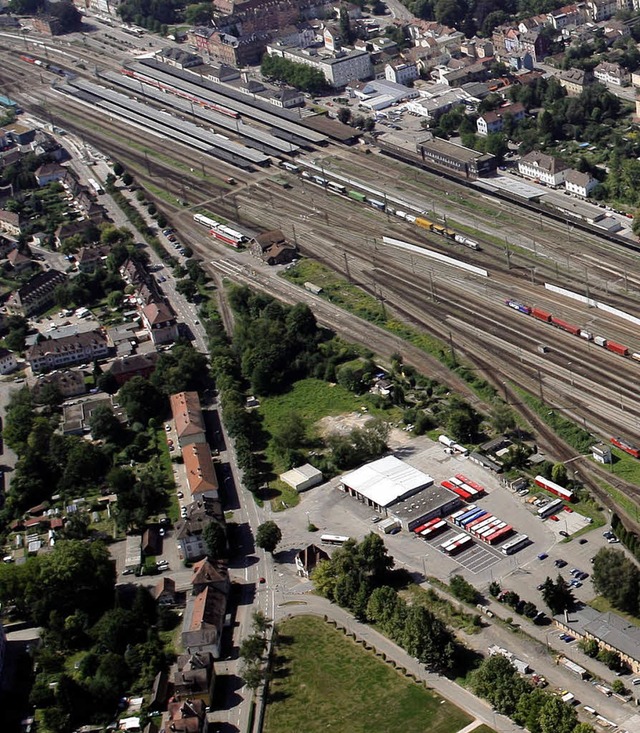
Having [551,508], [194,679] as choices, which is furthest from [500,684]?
[551,508]

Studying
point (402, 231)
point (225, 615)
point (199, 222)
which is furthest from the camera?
point (199, 222)

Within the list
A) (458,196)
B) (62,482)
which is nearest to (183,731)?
(62,482)

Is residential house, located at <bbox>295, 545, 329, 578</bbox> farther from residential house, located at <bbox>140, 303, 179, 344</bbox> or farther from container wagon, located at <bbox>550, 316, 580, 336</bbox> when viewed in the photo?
residential house, located at <bbox>140, 303, 179, 344</bbox>

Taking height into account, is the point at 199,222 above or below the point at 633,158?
below

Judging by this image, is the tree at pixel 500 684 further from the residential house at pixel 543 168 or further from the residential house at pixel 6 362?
the residential house at pixel 543 168

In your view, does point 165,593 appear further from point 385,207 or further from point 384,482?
point 385,207

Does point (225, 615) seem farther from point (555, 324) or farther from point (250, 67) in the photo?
point (250, 67)

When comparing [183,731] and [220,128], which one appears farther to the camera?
[220,128]

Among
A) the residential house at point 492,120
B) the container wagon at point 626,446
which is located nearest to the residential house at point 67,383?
the container wagon at point 626,446

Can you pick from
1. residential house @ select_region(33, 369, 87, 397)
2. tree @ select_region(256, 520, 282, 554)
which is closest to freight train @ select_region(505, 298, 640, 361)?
tree @ select_region(256, 520, 282, 554)
